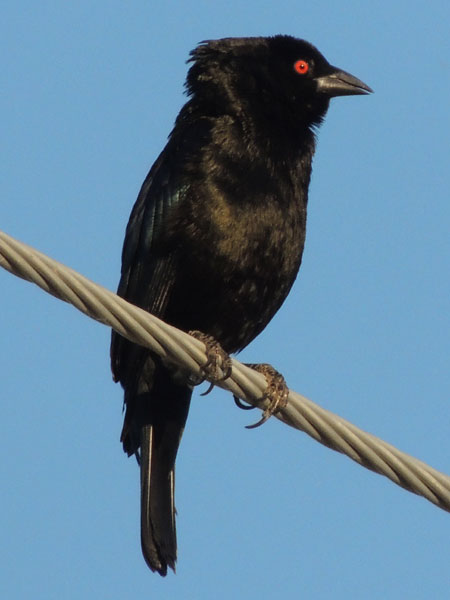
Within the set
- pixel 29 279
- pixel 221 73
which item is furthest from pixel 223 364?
pixel 221 73

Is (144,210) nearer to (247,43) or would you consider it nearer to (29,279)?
(247,43)

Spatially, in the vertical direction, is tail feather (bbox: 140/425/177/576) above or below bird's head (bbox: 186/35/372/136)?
Result: below

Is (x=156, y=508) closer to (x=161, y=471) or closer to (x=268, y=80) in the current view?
(x=161, y=471)

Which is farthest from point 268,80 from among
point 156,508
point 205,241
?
point 156,508

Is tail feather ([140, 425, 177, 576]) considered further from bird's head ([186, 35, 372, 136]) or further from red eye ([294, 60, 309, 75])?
red eye ([294, 60, 309, 75])

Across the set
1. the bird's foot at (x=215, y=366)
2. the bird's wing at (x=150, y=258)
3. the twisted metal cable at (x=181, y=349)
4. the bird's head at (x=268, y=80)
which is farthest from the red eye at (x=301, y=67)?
the twisted metal cable at (x=181, y=349)


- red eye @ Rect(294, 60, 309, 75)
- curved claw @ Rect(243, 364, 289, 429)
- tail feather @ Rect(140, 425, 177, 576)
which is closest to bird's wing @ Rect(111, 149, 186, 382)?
tail feather @ Rect(140, 425, 177, 576)

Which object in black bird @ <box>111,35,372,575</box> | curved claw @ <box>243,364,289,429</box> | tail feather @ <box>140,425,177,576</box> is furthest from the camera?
tail feather @ <box>140,425,177,576</box>
